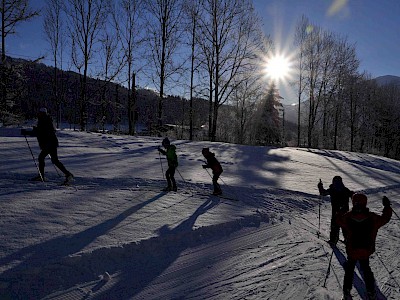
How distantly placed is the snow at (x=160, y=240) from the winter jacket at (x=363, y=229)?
2.56 feet

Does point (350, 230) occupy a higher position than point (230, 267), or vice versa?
point (350, 230)

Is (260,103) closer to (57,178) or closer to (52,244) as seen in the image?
(57,178)

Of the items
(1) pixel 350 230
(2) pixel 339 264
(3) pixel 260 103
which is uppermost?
(3) pixel 260 103

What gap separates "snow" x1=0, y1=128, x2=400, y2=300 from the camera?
4129 mm

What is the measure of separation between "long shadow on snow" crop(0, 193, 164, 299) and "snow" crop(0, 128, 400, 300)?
1 cm

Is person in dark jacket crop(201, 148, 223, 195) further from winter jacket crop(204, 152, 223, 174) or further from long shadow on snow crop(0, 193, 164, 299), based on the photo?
long shadow on snow crop(0, 193, 164, 299)

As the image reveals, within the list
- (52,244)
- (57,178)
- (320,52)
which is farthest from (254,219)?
(320,52)

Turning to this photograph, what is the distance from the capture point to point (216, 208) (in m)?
7.90

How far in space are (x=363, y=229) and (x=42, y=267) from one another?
453 cm

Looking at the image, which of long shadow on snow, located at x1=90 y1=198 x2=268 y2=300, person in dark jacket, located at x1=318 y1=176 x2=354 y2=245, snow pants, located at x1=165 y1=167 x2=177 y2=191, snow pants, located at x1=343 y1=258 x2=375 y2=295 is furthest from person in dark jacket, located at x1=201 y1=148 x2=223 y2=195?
snow pants, located at x1=343 y1=258 x2=375 y2=295

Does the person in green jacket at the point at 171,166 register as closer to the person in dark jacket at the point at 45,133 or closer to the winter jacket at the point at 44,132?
the person in dark jacket at the point at 45,133

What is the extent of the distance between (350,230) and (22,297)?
4.42 meters

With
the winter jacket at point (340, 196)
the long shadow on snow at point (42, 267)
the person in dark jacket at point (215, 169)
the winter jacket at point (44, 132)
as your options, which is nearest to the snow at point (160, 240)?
the long shadow on snow at point (42, 267)

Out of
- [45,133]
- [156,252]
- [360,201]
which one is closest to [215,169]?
[156,252]
